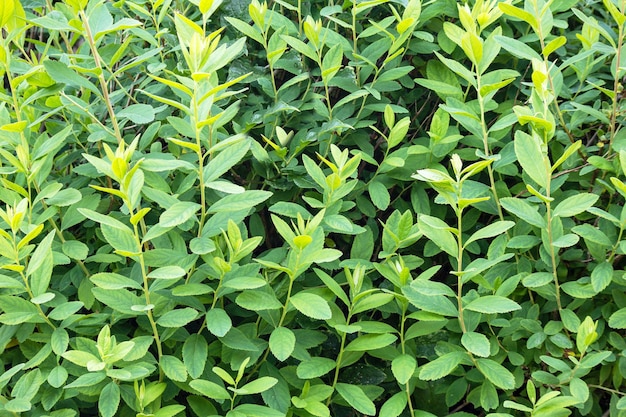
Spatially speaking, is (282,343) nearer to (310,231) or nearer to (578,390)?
(310,231)

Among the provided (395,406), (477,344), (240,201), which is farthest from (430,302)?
(240,201)

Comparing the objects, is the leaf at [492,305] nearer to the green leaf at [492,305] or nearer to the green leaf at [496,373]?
the green leaf at [492,305]

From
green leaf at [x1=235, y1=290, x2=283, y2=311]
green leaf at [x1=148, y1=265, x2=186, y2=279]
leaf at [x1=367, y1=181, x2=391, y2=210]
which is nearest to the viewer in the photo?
green leaf at [x1=148, y1=265, x2=186, y2=279]

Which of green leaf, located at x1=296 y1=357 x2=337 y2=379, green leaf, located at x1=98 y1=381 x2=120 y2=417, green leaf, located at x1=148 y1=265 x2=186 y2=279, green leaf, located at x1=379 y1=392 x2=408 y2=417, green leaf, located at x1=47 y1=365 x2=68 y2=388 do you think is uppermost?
green leaf, located at x1=148 y1=265 x2=186 y2=279

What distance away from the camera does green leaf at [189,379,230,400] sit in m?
1.40

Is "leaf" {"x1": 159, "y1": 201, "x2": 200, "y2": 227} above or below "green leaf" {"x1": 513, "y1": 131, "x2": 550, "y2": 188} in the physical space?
below

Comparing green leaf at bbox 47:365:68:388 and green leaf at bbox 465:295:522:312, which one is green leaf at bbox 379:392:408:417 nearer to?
green leaf at bbox 465:295:522:312

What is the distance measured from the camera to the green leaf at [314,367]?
1486mm

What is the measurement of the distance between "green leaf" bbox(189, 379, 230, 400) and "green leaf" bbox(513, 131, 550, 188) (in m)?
0.79

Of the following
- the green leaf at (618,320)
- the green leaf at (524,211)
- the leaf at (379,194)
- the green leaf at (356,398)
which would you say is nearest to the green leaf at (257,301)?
the green leaf at (356,398)

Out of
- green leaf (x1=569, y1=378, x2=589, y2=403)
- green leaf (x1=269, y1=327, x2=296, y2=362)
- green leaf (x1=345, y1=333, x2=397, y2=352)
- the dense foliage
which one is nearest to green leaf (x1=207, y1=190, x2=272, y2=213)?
the dense foliage

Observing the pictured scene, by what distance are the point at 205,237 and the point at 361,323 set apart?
40cm

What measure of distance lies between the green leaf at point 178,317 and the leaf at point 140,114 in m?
0.44

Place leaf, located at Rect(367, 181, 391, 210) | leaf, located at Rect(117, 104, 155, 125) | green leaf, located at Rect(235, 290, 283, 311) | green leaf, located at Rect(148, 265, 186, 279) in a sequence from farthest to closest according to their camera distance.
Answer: leaf, located at Rect(367, 181, 391, 210)
leaf, located at Rect(117, 104, 155, 125)
green leaf, located at Rect(235, 290, 283, 311)
green leaf, located at Rect(148, 265, 186, 279)
